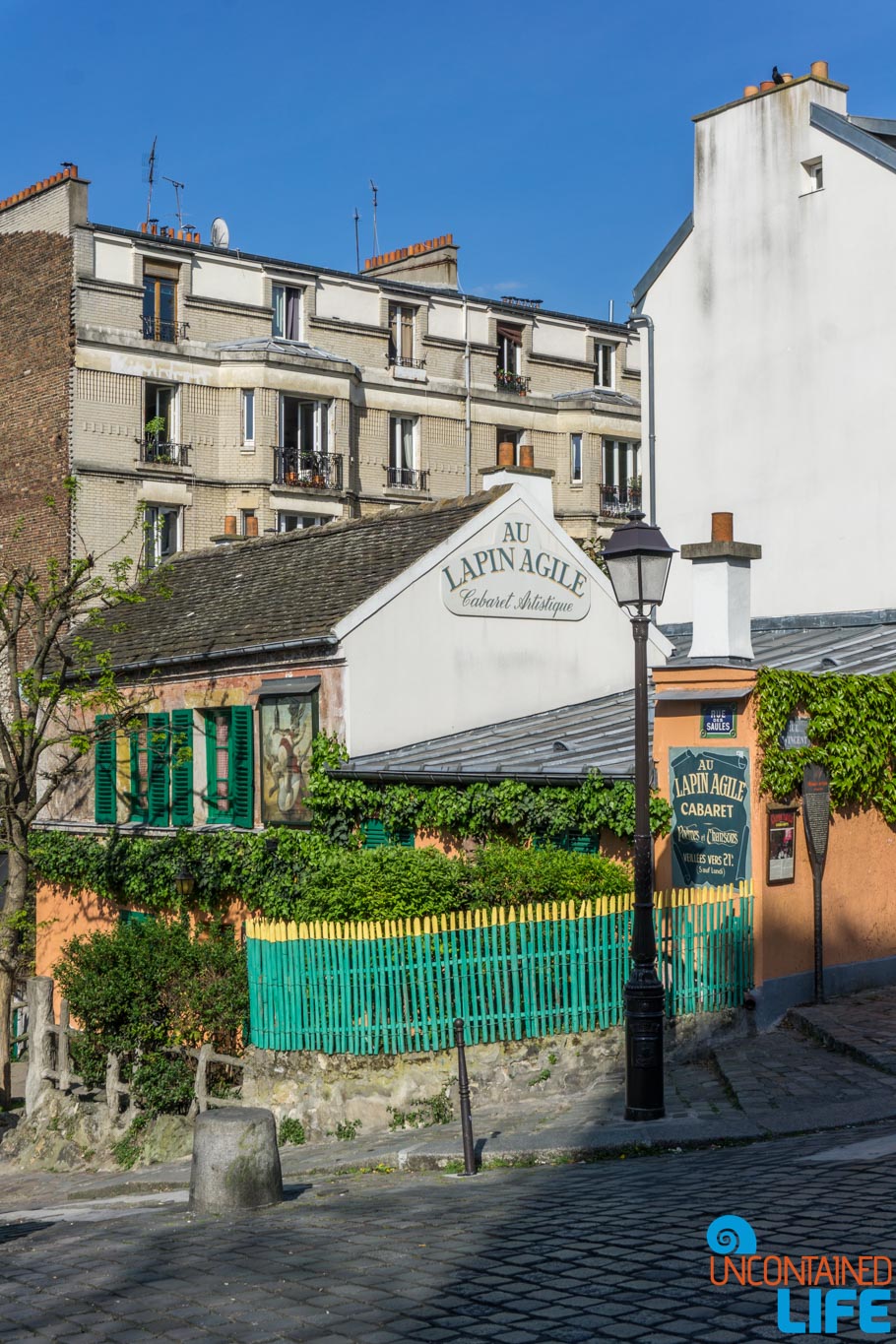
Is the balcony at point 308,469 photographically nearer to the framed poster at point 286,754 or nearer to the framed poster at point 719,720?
the framed poster at point 286,754

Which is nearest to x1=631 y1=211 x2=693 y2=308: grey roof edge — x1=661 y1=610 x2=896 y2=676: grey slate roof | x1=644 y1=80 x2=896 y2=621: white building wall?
x1=644 y1=80 x2=896 y2=621: white building wall

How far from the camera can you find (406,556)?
21188mm

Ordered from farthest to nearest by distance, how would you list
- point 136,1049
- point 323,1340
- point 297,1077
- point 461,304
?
point 461,304 < point 136,1049 < point 297,1077 < point 323,1340

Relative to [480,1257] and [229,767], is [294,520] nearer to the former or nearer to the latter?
[229,767]

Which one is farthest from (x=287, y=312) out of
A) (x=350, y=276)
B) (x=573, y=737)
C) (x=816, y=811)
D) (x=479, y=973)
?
(x=479, y=973)

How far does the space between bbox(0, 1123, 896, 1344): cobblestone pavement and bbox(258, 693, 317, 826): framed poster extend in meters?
9.37

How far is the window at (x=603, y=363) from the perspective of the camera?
161 ft

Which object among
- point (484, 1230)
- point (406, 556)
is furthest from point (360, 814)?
point (484, 1230)

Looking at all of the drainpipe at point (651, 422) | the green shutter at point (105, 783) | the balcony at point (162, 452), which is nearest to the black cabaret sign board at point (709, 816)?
the green shutter at point (105, 783)

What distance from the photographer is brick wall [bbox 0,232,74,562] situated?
122ft

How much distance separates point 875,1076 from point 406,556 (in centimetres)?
1063

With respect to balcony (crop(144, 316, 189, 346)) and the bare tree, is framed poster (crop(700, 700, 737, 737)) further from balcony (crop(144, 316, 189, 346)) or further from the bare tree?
balcony (crop(144, 316, 189, 346))

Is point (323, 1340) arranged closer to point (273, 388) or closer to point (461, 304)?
point (273, 388)

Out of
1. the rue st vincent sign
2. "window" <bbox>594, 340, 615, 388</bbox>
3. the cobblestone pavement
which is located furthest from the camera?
"window" <bbox>594, 340, 615, 388</bbox>
